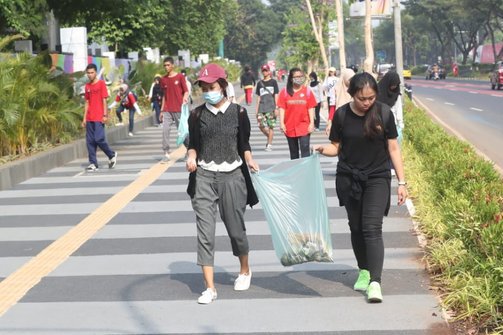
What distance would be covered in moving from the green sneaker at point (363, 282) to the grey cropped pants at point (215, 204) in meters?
0.85

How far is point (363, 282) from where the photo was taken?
23.4 ft

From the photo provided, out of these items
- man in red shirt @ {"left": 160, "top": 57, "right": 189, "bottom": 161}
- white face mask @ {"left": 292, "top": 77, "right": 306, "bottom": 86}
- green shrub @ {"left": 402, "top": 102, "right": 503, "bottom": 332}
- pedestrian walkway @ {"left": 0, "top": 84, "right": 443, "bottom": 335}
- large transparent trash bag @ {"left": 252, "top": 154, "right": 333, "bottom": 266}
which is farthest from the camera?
man in red shirt @ {"left": 160, "top": 57, "right": 189, "bottom": 161}

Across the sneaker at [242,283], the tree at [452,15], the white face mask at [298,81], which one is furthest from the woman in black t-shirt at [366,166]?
the tree at [452,15]

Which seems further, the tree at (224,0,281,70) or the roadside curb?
the tree at (224,0,281,70)

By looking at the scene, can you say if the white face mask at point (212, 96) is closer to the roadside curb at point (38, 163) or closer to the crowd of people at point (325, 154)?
the crowd of people at point (325, 154)

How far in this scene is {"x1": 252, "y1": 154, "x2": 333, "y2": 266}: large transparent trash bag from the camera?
286 inches

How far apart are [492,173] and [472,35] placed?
90.6m

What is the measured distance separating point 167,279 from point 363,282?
5.22ft

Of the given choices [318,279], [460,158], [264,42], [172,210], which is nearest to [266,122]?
[172,210]

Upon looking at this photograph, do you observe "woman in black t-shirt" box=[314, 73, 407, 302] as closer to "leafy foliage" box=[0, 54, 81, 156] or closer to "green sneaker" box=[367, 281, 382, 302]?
"green sneaker" box=[367, 281, 382, 302]

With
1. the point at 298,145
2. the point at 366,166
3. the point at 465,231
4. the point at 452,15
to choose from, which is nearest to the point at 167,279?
the point at 366,166

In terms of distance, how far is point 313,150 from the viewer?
24.2 feet

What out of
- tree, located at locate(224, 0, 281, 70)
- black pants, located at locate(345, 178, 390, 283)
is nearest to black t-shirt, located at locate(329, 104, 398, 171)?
black pants, located at locate(345, 178, 390, 283)

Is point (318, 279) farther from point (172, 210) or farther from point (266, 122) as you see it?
point (266, 122)
